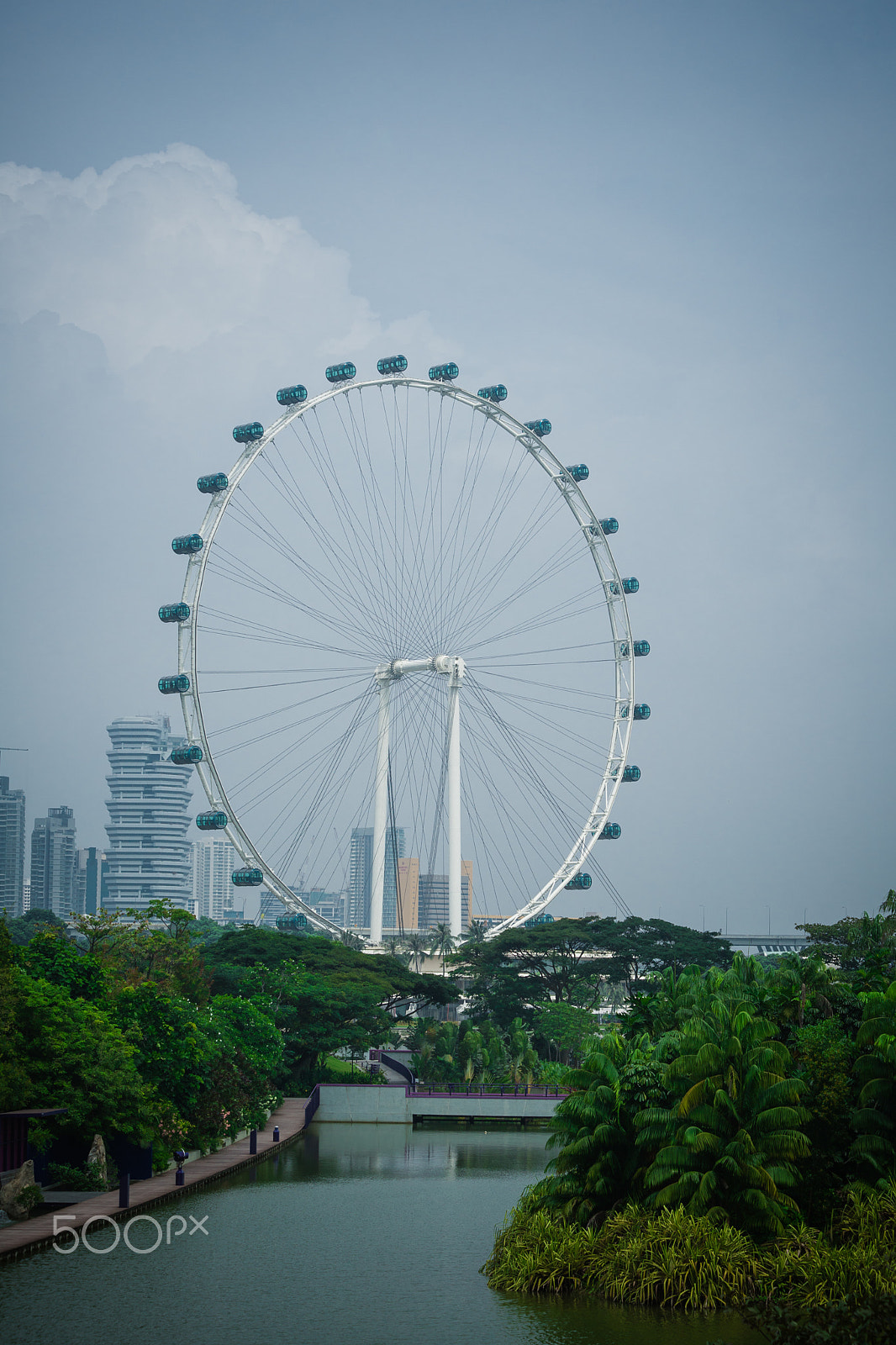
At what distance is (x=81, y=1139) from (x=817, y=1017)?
15177 millimetres

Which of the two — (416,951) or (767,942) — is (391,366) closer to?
(416,951)

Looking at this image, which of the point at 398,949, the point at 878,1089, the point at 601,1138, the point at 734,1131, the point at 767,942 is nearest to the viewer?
the point at 878,1089

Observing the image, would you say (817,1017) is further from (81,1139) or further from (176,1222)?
(81,1139)

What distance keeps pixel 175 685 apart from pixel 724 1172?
28.9 m

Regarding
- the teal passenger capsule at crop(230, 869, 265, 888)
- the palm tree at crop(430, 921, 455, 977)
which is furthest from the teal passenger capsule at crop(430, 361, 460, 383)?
the palm tree at crop(430, 921, 455, 977)

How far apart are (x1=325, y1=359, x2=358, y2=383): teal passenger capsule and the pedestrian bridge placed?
24322 millimetres

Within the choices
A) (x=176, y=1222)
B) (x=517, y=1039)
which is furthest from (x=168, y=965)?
(x=176, y=1222)

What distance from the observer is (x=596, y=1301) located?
20.1 m

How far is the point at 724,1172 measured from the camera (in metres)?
20.8

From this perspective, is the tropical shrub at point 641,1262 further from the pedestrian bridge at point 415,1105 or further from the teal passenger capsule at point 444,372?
the teal passenger capsule at point 444,372

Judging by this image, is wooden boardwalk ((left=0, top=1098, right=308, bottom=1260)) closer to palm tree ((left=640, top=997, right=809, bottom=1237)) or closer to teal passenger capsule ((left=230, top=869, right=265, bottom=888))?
teal passenger capsule ((left=230, top=869, right=265, bottom=888))

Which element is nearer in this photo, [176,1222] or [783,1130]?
[783,1130]

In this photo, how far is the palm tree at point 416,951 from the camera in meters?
68.1

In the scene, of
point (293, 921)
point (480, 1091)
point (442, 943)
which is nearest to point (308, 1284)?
point (480, 1091)
